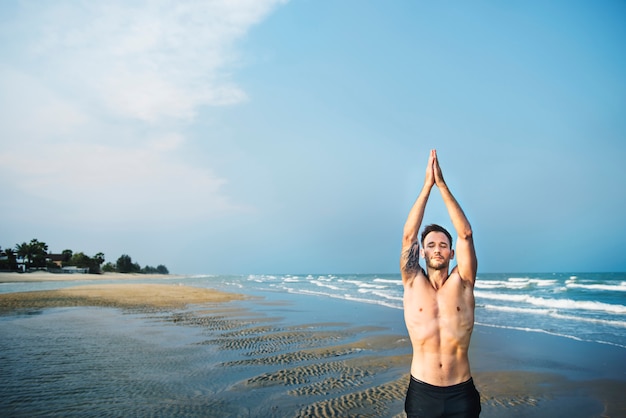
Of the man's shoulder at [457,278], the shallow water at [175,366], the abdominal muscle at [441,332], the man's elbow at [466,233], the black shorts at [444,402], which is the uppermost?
the man's elbow at [466,233]

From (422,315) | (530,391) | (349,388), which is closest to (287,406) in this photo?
(349,388)

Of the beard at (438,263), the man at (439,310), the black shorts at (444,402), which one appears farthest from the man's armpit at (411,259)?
the black shorts at (444,402)

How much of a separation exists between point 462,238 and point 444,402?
1.33 m

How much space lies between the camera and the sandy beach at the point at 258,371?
22.1ft

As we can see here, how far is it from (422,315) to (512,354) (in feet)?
29.4

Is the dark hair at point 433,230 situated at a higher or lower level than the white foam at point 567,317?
higher

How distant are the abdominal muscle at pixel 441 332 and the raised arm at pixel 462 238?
6.2 inches

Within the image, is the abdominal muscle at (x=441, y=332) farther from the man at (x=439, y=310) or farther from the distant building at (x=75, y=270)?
the distant building at (x=75, y=270)

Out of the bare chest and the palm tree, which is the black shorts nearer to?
the bare chest

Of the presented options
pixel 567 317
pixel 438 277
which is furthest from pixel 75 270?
pixel 438 277

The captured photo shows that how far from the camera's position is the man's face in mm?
3699

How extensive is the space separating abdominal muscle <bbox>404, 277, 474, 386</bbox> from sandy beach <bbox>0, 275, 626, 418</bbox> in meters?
3.42

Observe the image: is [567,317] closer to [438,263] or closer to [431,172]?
[438,263]

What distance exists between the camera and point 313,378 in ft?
27.5
